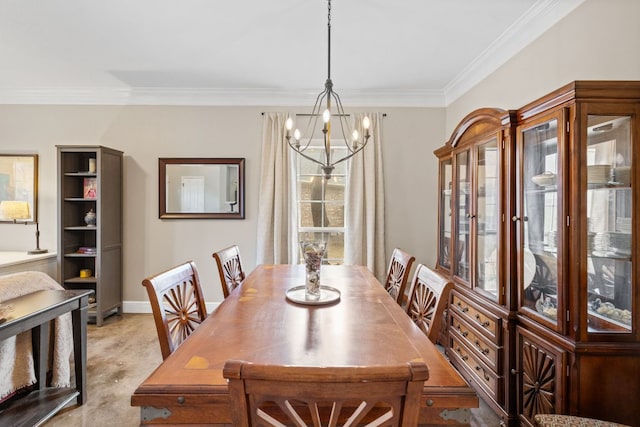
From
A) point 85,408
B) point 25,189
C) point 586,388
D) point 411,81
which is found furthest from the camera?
point 25,189

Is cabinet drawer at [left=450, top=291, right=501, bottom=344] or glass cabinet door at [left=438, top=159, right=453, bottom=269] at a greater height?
glass cabinet door at [left=438, top=159, right=453, bottom=269]

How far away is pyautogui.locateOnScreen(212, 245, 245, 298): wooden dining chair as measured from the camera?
7.04ft

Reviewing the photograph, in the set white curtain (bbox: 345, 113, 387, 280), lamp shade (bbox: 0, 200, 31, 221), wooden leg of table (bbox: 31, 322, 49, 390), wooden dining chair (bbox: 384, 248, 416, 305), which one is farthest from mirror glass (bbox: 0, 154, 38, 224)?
wooden dining chair (bbox: 384, 248, 416, 305)

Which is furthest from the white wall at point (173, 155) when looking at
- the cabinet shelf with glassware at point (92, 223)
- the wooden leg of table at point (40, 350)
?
the wooden leg of table at point (40, 350)

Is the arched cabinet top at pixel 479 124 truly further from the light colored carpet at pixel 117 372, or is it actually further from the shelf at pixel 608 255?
the light colored carpet at pixel 117 372

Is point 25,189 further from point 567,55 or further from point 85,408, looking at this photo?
point 567,55

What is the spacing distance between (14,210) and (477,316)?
4.64 m

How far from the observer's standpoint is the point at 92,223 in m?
3.54

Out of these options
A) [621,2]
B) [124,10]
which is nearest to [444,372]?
[621,2]

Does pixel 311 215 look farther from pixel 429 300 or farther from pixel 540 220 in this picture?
pixel 540 220

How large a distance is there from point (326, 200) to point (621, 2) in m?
2.80

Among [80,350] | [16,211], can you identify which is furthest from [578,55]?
[16,211]

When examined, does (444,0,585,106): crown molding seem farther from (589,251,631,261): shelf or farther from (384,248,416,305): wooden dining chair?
(384,248,416,305): wooden dining chair

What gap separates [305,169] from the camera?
381 cm
